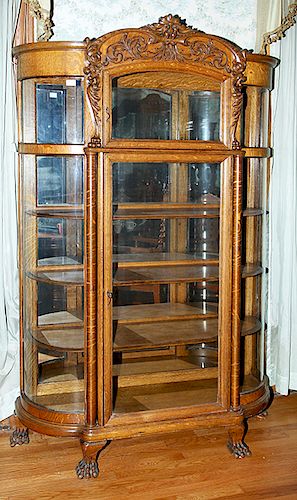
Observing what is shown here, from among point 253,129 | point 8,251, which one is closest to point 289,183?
point 253,129

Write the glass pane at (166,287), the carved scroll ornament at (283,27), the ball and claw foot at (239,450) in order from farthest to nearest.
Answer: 1. the carved scroll ornament at (283,27)
2. the ball and claw foot at (239,450)
3. the glass pane at (166,287)

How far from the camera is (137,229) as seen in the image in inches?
107

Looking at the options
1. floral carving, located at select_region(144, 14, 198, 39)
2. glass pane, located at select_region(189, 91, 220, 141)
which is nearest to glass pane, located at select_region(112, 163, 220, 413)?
glass pane, located at select_region(189, 91, 220, 141)

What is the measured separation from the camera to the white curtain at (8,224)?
2.85m

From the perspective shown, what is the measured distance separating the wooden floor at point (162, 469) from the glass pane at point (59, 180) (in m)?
1.07

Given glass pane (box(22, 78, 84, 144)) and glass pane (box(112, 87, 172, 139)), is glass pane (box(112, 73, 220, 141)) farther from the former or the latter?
glass pane (box(22, 78, 84, 144))

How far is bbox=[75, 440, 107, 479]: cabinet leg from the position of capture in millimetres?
2629

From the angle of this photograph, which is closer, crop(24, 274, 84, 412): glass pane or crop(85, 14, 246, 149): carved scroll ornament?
crop(85, 14, 246, 149): carved scroll ornament

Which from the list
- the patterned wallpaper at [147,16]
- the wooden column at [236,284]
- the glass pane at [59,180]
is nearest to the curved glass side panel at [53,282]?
the glass pane at [59,180]

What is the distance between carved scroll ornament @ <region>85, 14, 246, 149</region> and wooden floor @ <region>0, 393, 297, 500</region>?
1.30m

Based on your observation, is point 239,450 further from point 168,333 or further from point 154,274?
point 154,274

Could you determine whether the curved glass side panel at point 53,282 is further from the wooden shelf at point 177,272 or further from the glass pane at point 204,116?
the glass pane at point 204,116

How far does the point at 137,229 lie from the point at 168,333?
478 millimetres

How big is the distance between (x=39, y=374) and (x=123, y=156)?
1025 millimetres
